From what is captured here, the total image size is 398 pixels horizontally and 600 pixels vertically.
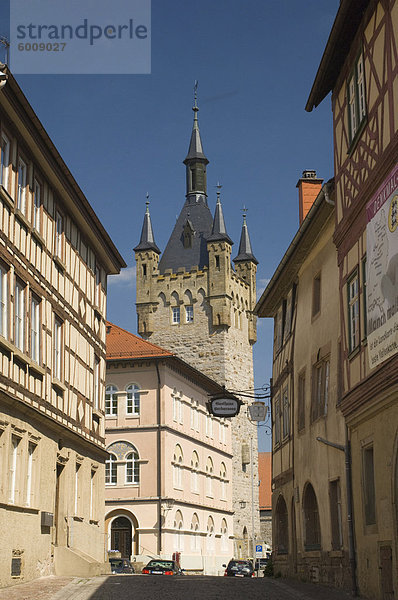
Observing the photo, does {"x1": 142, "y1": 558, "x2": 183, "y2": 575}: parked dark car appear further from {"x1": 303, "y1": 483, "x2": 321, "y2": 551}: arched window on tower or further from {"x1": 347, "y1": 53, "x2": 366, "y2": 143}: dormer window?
{"x1": 347, "y1": 53, "x2": 366, "y2": 143}: dormer window

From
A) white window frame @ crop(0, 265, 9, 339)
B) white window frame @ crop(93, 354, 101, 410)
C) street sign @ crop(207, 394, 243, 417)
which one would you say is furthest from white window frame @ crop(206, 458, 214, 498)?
white window frame @ crop(0, 265, 9, 339)

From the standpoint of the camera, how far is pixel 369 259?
639 inches

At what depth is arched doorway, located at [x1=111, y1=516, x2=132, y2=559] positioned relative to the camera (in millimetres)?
51031

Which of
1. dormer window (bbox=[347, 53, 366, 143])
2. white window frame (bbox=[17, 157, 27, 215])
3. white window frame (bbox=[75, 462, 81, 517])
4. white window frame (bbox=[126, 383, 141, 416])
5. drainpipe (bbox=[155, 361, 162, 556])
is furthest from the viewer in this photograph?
white window frame (bbox=[126, 383, 141, 416])

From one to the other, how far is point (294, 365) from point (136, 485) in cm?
2684

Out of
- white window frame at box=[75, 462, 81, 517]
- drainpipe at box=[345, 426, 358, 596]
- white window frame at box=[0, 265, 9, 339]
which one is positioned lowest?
drainpipe at box=[345, 426, 358, 596]

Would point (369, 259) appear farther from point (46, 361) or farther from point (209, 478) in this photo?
point (209, 478)

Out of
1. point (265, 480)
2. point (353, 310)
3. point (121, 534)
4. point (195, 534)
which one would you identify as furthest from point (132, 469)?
point (265, 480)

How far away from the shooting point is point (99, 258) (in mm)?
31906

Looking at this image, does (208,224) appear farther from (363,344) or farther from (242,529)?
(363,344)

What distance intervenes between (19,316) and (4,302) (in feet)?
4.54

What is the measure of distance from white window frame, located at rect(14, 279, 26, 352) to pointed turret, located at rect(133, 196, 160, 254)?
65784 millimetres

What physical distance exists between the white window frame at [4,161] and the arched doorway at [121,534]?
33934mm

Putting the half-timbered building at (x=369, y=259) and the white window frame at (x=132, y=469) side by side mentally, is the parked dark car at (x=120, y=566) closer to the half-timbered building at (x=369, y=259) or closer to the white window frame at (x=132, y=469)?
the white window frame at (x=132, y=469)
